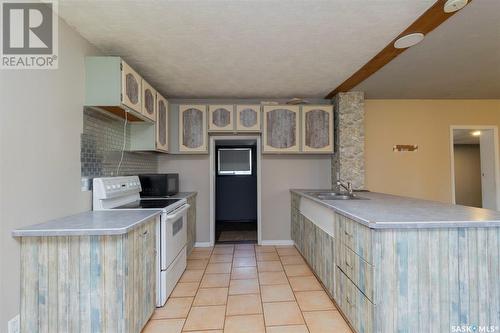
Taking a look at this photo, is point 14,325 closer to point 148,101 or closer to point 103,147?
point 103,147

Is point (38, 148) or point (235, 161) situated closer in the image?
point (38, 148)

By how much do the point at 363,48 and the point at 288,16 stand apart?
941 mm

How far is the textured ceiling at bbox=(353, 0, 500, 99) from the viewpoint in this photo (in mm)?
2090

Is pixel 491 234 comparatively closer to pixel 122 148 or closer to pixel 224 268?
pixel 224 268

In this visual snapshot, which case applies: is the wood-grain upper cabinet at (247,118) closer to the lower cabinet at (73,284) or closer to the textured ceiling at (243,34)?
the textured ceiling at (243,34)

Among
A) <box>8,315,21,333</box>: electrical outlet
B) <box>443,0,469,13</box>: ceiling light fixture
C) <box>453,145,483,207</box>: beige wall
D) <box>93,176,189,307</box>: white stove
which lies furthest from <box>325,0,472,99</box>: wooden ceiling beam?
<box>453,145,483,207</box>: beige wall

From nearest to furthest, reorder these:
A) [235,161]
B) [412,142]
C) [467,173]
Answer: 1. [412,142]
2. [235,161]
3. [467,173]

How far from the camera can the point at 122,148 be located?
2988 millimetres

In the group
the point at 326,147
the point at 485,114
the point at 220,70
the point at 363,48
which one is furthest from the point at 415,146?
the point at 220,70

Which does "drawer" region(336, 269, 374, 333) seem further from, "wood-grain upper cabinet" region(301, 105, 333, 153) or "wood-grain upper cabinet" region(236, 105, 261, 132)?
"wood-grain upper cabinet" region(236, 105, 261, 132)

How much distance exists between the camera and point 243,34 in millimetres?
2178

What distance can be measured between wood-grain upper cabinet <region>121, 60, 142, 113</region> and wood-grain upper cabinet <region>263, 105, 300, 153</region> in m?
1.81

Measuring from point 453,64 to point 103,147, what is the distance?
3.86 meters

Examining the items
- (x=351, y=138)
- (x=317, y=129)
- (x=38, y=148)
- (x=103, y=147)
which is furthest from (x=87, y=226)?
(x=351, y=138)
